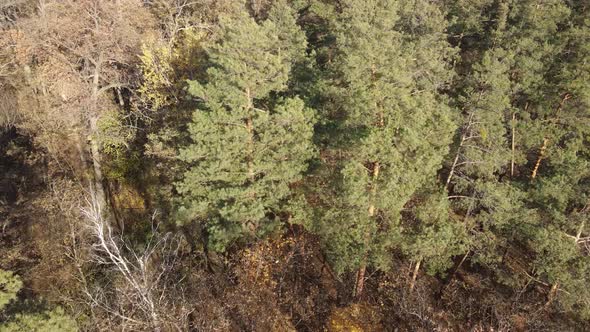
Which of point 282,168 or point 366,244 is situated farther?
point 366,244

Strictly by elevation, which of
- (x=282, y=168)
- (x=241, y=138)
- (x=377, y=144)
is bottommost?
(x=282, y=168)

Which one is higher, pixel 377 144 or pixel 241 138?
pixel 377 144

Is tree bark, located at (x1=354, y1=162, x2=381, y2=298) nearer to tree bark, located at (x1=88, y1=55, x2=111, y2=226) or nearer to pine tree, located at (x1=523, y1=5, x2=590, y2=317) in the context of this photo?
pine tree, located at (x1=523, y1=5, x2=590, y2=317)

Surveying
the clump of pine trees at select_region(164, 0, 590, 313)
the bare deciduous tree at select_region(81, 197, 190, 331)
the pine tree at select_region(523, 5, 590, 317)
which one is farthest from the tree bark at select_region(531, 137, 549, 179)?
the bare deciduous tree at select_region(81, 197, 190, 331)

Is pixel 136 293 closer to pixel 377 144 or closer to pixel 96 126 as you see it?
pixel 377 144

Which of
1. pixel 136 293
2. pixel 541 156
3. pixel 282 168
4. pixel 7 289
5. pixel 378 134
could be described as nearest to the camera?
pixel 7 289

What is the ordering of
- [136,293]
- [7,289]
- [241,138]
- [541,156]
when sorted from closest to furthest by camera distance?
1. [7,289]
2. [136,293]
3. [241,138]
4. [541,156]

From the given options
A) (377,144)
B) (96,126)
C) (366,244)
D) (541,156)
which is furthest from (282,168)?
(541,156)
